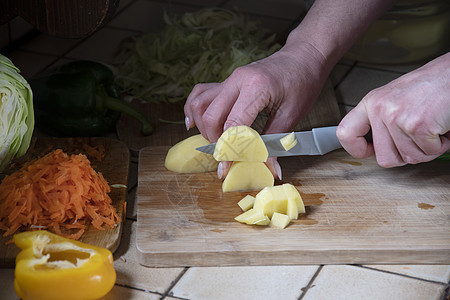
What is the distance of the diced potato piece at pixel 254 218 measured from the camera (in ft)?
5.71

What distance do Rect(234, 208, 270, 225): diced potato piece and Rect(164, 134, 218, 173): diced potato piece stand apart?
A: 0.99 ft

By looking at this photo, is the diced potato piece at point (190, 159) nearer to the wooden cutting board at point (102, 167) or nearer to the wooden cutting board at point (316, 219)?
the wooden cutting board at point (316, 219)

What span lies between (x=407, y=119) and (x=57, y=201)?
36.7 inches

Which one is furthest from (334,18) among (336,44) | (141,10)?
(141,10)

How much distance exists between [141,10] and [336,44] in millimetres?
1456

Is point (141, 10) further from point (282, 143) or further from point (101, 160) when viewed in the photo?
point (282, 143)

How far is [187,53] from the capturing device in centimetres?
276

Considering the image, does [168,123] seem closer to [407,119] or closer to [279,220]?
[279,220]

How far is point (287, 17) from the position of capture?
3.30 metres

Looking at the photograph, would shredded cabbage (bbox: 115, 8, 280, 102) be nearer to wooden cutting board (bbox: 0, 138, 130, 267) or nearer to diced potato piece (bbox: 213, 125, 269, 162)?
wooden cutting board (bbox: 0, 138, 130, 267)

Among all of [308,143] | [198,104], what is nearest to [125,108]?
[198,104]

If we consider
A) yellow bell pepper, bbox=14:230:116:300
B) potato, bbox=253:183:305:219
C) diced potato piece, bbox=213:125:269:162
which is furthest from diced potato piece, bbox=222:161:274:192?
yellow bell pepper, bbox=14:230:116:300

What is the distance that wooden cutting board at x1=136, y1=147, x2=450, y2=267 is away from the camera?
168 centimetres

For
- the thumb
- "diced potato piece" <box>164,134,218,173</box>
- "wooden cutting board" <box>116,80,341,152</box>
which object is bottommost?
"wooden cutting board" <box>116,80,341,152</box>
